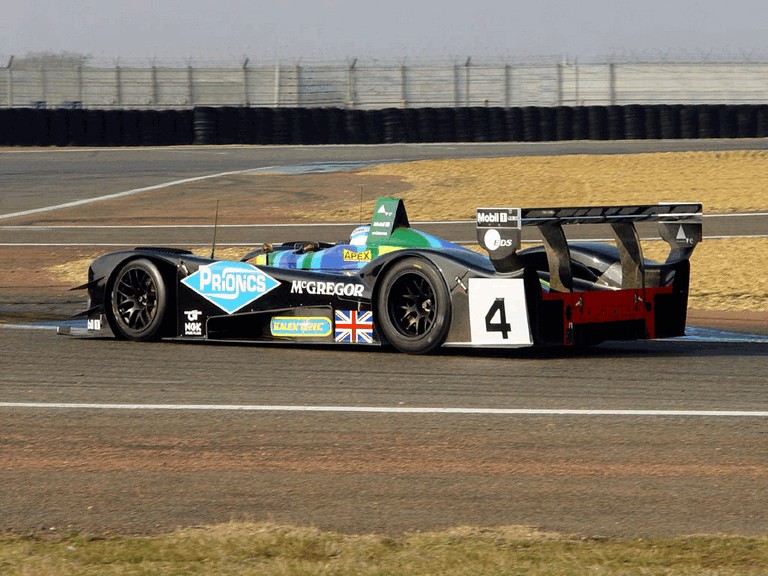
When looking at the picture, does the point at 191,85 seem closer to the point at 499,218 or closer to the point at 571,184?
the point at 571,184

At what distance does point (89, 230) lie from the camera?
20.1 metres

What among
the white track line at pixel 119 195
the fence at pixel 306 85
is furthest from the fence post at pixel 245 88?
the white track line at pixel 119 195

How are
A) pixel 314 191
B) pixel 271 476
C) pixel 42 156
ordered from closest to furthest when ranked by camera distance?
pixel 271 476 < pixel 314 191 < pixel 42 156

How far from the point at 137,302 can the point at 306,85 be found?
111 feet

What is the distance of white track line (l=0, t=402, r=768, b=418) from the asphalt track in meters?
0.02

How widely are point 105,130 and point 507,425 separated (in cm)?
2856

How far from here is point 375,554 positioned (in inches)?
171

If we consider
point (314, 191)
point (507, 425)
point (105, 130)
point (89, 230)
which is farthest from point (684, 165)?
point (507, 425)

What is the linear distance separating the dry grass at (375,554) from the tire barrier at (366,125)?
29489 millimetres

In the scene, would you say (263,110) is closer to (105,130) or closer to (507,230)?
(105,130)

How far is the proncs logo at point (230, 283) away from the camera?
366 inches

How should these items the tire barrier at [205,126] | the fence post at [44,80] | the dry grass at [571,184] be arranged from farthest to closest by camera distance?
the fence post at [44,80]
the tire barrier at [205,126]
the dry grass at [571,184]

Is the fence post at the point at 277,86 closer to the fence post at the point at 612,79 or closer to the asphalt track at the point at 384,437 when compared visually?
the fence post at the point at 612,79

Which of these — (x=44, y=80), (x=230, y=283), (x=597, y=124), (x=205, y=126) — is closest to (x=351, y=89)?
(x=205, y=126)
